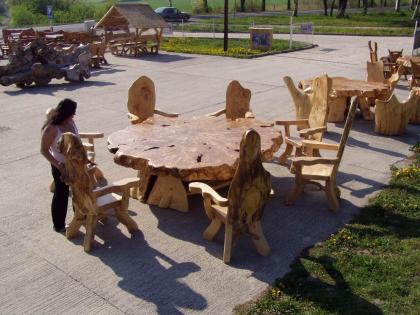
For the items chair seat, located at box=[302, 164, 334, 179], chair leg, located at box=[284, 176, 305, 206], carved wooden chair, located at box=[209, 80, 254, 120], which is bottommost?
chair leg, located at box=[284, 176, 305, 206]

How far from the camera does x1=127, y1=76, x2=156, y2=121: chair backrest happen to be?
7.84m

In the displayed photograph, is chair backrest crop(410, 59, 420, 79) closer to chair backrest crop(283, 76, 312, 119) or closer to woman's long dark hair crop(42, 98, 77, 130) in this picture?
chair backrest crop(283, 76, 312, 119)

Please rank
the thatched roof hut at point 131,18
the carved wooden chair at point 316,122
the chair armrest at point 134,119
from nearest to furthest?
1. the carved wooden chair at point 316,122
2. the chair armrest at point 134,119
3. the thatched roof hut at point 131,18

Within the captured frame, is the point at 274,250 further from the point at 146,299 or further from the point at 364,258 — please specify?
the point at 146,299

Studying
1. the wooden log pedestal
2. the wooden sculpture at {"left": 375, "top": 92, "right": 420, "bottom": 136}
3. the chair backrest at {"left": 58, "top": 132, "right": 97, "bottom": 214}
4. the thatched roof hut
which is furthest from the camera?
the thatched roof hut

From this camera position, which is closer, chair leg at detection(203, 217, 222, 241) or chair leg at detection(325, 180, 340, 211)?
chair leg at detection(203, 217, 222, 241)

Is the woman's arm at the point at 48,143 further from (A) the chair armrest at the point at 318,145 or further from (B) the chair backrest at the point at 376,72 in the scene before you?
(B) the chair backrest at the point at 376,72

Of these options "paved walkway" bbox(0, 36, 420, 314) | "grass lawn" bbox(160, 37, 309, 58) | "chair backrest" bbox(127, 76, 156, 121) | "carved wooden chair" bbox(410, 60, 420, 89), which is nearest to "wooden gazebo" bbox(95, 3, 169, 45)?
"grass lawn" bbox(160, 37, 309, 58)

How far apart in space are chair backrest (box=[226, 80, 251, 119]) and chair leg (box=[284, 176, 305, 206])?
2053 millimetres

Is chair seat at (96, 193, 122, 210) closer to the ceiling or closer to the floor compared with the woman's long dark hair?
closer to the floor

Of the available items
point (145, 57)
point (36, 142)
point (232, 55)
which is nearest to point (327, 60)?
point (232, 55)

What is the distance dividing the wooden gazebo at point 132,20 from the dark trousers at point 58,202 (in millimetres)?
16812

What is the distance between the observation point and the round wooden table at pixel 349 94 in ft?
32.8

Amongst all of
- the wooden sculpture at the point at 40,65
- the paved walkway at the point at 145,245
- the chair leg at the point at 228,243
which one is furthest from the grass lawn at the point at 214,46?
the chair leg at the point at 228,243
